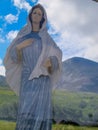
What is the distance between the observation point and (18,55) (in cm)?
961

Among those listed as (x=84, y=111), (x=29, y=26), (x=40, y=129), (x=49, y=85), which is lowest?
(x=40, y=129)

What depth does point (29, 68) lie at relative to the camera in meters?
9.38

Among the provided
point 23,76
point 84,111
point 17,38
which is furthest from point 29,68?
point 84,111

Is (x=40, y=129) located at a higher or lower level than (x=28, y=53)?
lower

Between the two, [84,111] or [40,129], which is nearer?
[40,129]

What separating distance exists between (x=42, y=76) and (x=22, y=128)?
3.88ft

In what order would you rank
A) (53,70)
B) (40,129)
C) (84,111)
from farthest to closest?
(84,111)
(53,70)
(40,129)

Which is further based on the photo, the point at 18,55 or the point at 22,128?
the point at 18,55

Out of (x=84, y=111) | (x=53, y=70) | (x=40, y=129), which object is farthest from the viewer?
(x=84, y=111)

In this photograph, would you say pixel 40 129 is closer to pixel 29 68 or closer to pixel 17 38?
pixel 29 68

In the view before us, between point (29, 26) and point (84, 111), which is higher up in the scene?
point (84, 111)

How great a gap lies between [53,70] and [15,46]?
99 centimetres

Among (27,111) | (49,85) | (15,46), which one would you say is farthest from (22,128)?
(15,46)

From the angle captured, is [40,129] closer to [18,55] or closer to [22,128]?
[22,128]
